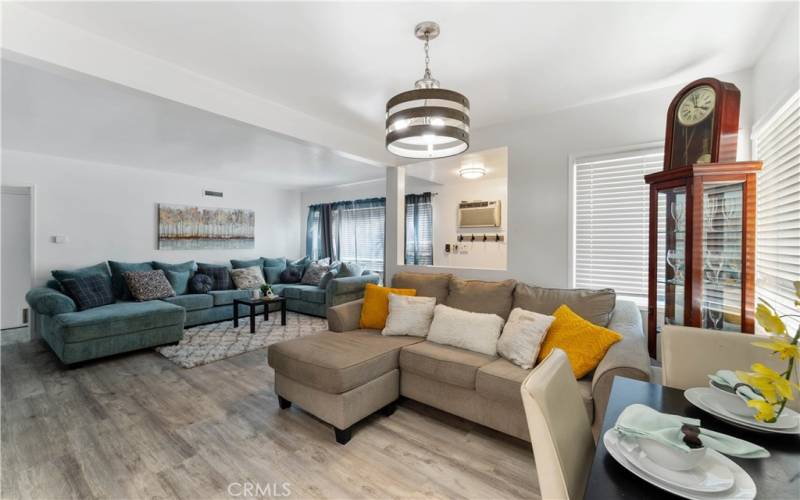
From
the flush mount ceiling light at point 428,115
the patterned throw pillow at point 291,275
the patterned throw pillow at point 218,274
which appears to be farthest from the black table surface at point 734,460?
the patterned throw pillow at point 291,275

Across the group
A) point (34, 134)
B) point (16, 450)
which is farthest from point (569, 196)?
point (34, 134)

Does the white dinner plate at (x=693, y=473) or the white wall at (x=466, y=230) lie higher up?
the white wall at (x=466, y=230)

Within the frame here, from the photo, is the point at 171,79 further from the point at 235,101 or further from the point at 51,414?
the point at 51,414

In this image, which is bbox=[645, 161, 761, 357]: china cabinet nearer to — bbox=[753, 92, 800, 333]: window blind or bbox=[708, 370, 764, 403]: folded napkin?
bbox=[753, 92, 800, 333]: window blind

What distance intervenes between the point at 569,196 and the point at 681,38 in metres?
1.27

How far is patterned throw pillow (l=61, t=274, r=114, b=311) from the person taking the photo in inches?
160

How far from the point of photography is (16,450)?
6.93ft

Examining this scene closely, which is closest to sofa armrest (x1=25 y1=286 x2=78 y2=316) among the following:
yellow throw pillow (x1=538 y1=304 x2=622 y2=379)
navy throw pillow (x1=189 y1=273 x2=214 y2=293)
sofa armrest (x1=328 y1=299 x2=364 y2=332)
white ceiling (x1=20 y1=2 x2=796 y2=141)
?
navy throw pillow (x1=189 y1=273 x2=214 y2=293)

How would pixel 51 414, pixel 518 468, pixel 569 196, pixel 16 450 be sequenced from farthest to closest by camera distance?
pixel 569 196 < pixel 51 414 < pixel 16 450 < pixel 518 468

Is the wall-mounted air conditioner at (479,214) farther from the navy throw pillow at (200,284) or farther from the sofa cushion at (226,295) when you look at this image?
the navy throw pillow at (200,284)

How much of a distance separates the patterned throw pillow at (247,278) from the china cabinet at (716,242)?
18.4 feet

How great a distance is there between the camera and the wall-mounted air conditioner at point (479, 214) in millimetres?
5391

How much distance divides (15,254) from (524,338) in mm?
6555

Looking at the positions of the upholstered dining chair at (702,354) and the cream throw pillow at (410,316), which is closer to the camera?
the upholstered dining chair at (702,354)
